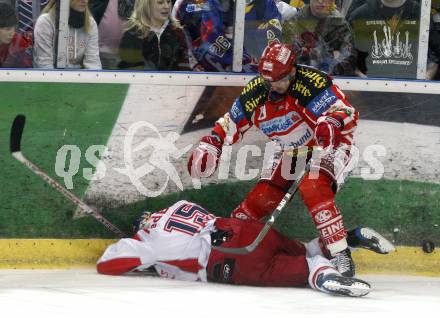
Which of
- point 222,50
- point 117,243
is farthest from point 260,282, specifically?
point 222,50

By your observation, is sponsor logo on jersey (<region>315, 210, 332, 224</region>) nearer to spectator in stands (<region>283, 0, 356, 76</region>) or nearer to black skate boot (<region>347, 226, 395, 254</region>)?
black skate boot (<region>347, 226, 395, 254</region>)

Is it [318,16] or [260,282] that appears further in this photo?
[318,16]

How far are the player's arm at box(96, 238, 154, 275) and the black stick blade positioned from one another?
80cm

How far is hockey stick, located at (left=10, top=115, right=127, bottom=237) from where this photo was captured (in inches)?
266

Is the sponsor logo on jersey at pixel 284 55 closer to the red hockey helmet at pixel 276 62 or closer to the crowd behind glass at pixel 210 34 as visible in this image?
the red hockey helmet at pixel 276 62

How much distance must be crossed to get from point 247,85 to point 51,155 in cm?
117

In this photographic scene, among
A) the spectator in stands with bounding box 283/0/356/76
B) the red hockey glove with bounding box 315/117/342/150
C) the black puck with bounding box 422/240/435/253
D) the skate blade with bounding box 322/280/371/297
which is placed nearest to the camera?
the skate blade with bounding box 322/280/371/297

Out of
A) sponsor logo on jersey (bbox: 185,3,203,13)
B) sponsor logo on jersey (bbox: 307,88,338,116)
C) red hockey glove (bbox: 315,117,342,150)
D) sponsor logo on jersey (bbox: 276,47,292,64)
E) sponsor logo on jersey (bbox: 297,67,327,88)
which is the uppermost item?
sponsor logo on jersey (bbox: 185,3,203,13)

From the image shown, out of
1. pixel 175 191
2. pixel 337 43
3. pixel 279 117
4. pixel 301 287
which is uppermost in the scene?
pixel 337 43

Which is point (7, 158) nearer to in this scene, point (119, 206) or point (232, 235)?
point (119, 206)

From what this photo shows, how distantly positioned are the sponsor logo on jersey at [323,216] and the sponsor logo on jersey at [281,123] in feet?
1.87

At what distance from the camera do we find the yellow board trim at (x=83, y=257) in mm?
6797

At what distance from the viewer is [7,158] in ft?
22.2

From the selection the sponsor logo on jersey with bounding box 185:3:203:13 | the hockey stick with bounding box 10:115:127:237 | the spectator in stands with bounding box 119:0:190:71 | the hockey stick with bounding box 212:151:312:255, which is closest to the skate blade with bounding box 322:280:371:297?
the hockey stick with bounding box 212:151:312:255
